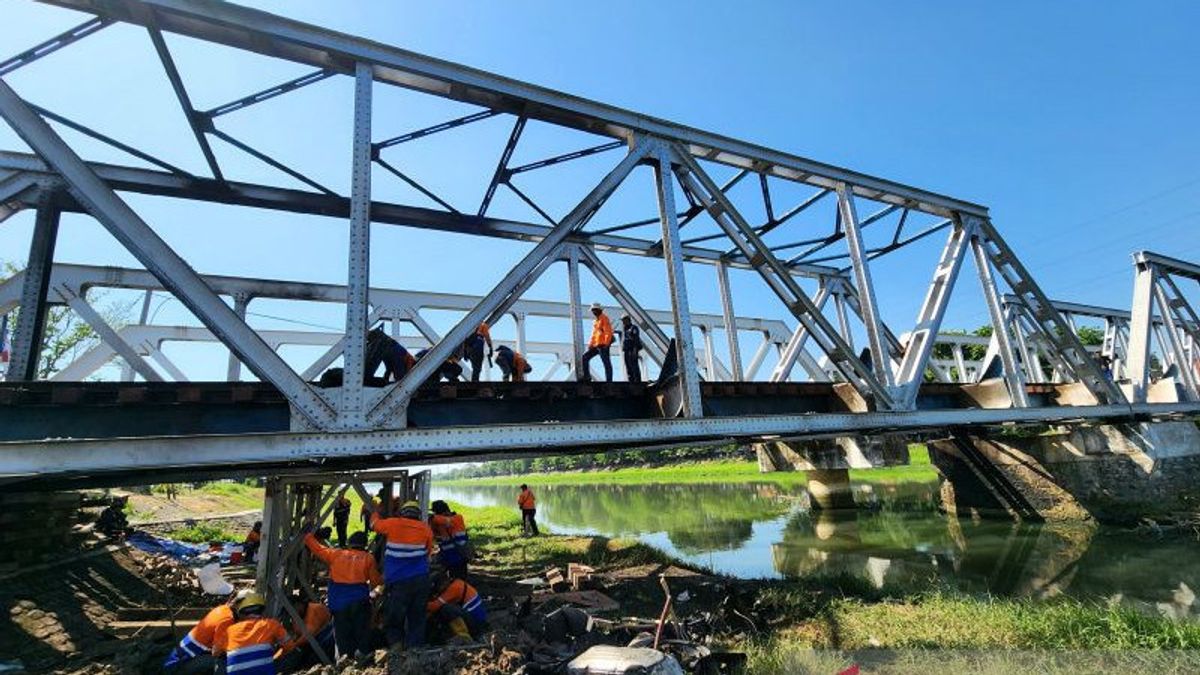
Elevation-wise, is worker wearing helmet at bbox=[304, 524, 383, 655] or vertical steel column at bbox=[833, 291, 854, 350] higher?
vertical steel column at bbox=[833, 291, 854, 350]

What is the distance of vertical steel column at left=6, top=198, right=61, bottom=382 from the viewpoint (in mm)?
5695

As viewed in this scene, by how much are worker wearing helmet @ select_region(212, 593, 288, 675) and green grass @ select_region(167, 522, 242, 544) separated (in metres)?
15.4

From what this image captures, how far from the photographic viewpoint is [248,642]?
5422 millimetres

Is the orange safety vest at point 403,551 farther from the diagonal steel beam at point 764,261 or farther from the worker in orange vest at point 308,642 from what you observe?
the diagonal steel beam at point 764,261

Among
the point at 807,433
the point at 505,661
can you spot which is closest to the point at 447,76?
the point at 505,661

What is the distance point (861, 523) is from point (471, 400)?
17462 millimetres

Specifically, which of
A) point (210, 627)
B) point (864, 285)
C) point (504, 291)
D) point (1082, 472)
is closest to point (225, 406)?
point (210, 627)

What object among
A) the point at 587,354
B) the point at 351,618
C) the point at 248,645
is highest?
the point at 587,354

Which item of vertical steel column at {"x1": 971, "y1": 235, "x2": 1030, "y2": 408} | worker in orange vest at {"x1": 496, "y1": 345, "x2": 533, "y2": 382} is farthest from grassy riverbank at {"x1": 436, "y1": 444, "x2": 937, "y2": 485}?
worker in orange vest at {"x1": 496, "y1": 345, "x2": 533, "y2": 382}

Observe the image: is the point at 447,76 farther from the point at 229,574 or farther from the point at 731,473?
the point at 731,473

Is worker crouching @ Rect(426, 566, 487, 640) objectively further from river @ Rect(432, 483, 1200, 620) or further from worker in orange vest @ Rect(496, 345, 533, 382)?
river @ Rect(432, 483, 1200, 620)

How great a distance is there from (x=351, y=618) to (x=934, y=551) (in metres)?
14.3

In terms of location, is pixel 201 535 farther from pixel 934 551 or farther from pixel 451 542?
pixel 934 551

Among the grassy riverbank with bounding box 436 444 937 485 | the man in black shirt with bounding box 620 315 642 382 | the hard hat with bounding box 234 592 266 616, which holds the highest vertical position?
the man in black shirt with bounding box 620 315 642 382
